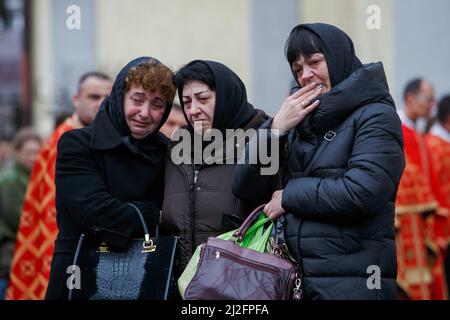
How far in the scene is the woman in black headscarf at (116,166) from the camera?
4168 millimetres

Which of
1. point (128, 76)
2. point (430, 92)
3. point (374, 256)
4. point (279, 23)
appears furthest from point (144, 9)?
point (374, 256)

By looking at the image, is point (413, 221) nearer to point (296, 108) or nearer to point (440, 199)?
point (440, 199)

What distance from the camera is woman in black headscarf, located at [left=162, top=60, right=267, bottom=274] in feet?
13.5

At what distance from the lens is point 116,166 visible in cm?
429

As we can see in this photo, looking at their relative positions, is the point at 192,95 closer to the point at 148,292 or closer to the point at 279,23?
the point at 148,292

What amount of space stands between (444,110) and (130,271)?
5.07 m

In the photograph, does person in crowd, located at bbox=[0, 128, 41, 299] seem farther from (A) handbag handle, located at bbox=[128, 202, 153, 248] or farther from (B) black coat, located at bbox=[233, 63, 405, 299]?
(B) black coat, located at bbox=[233, 63, 405, 299]

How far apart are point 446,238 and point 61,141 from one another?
4198mm

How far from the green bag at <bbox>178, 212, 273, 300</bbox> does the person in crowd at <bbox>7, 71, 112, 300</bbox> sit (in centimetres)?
234

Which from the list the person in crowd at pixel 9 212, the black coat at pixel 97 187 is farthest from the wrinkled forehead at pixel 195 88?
the person in crowd at pixel 9 212

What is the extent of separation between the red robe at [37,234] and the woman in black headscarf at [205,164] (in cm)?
199

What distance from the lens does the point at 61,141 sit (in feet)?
14.2

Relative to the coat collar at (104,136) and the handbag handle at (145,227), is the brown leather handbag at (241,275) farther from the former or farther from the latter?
the coat collar at (104,136)

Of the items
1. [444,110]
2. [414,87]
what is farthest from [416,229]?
[444,110]
